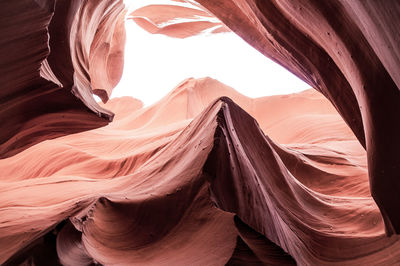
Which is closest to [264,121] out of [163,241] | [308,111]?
[308,111]

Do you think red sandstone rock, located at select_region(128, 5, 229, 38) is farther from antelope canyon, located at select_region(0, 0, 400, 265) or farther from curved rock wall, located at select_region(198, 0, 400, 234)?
curved rock wall, located at select_region(198, 0, 400, 234)

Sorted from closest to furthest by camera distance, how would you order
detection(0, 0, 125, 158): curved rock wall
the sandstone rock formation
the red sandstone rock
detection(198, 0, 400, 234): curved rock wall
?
detection(198, 0, 400, 234): curved rock wall < detection(0, 0, 125, 158): curved rock wall < the sandstone rock formation < the red sandstone rock

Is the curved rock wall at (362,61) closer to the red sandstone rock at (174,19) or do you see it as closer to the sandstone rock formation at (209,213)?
the sandstone rock formation at (209,213)

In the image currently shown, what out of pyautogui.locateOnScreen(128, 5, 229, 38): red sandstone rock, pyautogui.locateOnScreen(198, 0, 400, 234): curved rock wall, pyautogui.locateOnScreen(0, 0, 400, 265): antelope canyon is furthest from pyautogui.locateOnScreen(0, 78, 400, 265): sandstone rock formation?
pyautogui.locateOnScreen(128, 5, 229, 38): red sandstone rock

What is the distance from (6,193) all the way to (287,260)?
146 centimetres

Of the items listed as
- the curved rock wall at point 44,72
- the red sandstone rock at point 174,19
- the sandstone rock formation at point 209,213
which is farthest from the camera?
the red sandstone rock at point 174,19

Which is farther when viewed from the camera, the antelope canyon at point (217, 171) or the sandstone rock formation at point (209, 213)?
the sandstone rock formation at point (209, 213)

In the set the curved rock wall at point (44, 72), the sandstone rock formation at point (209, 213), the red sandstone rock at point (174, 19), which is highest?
the red sandstone rock at point (174, 19)

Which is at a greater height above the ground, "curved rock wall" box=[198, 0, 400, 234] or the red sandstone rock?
the red sandstone rock

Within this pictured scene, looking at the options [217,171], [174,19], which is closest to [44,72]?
[217,171]

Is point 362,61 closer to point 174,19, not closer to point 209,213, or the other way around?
point 209,213

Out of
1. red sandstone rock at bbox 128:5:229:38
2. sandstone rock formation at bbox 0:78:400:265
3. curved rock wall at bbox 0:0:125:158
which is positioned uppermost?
red sandstone rock at bbox 128:5:229:38

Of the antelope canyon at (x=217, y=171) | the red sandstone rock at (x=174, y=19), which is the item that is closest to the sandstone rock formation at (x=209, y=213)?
the antelope canyon at (x=217, y=171)

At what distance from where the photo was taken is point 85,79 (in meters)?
1.79
